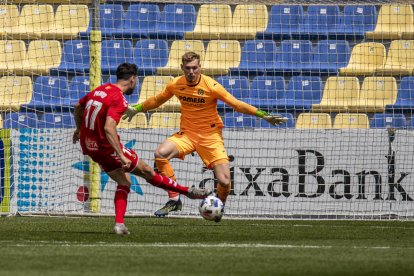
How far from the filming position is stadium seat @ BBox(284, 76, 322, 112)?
1827 centimetres

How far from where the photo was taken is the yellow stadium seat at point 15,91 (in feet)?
58.7

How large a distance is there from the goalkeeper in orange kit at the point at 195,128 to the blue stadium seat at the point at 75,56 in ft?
16.2

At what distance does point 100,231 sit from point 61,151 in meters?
4.32

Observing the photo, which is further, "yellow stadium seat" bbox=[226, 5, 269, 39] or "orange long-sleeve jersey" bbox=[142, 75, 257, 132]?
"yellow stadium seat" bbox=[226, 5, 269, 39]

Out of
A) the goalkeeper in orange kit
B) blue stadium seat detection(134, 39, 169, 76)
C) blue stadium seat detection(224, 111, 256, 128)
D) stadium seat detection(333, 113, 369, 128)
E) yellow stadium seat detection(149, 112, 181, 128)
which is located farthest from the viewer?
blue stadium seat detection(134, 39, 169, 76)

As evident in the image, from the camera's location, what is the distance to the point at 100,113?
10852mm

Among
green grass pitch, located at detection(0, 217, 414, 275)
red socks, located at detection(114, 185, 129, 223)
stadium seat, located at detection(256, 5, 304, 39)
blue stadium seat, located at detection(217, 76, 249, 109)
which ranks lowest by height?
green grass pitch, located at detection(0, 217, 414, 275)

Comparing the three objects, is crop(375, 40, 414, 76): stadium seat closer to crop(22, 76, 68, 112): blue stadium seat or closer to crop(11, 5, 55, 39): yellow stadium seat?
crop(22, 76, 68, 112): blue stadium seat

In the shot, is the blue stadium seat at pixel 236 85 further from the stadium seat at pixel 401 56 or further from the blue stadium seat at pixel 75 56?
the stadium seat at pixel 401 56

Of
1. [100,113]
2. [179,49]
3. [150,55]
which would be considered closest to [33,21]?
[150,55]

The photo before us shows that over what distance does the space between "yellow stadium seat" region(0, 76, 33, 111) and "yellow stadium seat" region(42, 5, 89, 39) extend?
3.81 feet

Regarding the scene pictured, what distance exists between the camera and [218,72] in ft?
60.9

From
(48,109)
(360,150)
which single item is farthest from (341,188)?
(48,109)

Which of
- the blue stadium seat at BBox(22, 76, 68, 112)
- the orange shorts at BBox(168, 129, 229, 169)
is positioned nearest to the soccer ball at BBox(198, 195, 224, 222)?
the orange shorts at BBox(168, 129, 229, 169)
